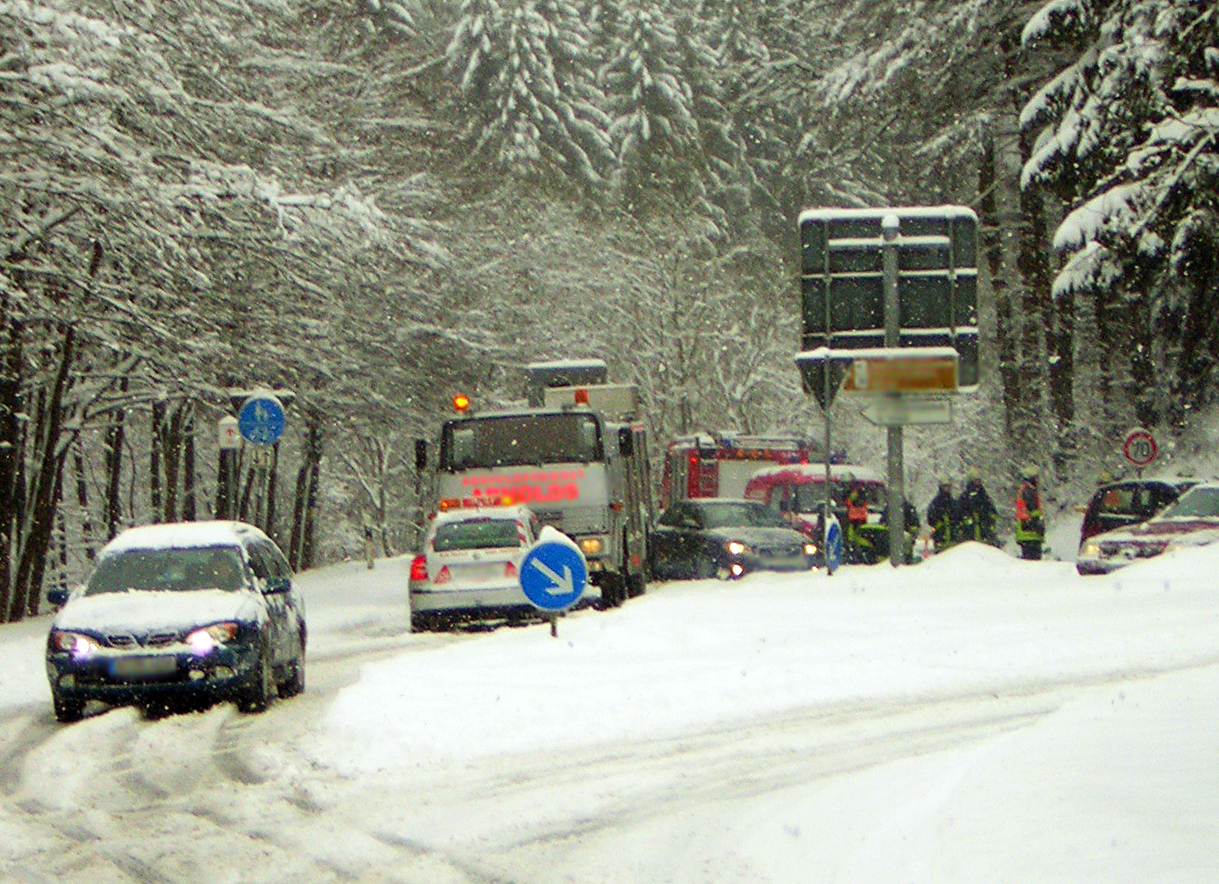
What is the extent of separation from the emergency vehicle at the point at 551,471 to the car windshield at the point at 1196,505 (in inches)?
298

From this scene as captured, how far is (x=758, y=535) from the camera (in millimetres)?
29297

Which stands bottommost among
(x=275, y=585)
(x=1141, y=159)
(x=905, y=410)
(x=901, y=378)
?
(x=275, y=585)

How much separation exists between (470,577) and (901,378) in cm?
867

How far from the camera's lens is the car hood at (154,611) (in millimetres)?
14086

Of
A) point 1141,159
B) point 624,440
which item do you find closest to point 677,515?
point 624,440

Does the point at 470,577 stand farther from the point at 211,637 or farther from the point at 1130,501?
the point at 1130,501

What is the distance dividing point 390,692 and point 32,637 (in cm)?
1006

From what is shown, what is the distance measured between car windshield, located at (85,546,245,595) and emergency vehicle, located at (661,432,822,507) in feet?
79.8

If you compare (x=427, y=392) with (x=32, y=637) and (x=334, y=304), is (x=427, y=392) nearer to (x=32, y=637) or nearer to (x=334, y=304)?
(x=334, y=304)

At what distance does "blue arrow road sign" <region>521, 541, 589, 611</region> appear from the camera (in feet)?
50.9

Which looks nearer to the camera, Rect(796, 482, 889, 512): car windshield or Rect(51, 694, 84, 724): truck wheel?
Rect(51, 694, 84, 724): truck wheel

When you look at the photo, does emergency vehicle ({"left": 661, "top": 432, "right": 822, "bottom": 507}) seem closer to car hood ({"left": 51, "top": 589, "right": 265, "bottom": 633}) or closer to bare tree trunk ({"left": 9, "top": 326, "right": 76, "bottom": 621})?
bare tree trunk ({"left": 9, "top": 326, "right": 76, "bottom": 621})

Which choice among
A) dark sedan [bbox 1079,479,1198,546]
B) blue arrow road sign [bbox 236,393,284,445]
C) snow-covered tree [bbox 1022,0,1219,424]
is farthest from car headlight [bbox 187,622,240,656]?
dark sedan [bbox 1079,479,1198,546]

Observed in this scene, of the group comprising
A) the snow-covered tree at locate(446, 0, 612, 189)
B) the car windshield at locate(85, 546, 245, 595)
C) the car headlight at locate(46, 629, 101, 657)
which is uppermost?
the snow-covered tree at locate(446, 0, 612, 189)
